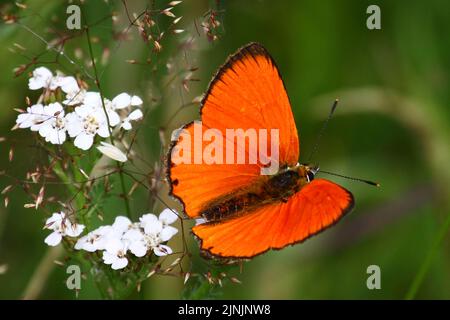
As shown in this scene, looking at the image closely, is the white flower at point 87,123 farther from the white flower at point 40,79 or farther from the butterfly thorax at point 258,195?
the butterfly thorax at point 258,195

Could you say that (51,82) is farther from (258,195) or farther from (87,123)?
(258,195)

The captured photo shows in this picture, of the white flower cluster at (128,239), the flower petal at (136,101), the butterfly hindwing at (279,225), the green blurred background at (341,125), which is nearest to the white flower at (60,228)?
the white flower cluster at (128,239)

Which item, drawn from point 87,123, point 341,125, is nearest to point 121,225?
point 87,123

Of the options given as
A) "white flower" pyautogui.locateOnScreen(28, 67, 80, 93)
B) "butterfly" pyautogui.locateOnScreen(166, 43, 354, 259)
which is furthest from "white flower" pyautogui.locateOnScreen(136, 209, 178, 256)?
"white flower" pyautogui.locateOnScreen(28, 67, 80, 93)

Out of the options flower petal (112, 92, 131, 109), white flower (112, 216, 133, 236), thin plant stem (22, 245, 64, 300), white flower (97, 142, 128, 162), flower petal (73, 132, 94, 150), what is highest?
flower petal (112, 92, 131, 109)

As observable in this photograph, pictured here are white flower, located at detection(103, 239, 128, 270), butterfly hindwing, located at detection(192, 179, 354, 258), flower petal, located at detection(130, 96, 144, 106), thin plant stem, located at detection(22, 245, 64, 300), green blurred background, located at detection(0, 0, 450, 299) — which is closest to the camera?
butterfly hindwing, located at detection(192, 179, 354, 258)

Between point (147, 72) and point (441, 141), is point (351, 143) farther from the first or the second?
point (147, 72)

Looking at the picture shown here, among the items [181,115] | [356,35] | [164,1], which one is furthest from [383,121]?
[164,1]

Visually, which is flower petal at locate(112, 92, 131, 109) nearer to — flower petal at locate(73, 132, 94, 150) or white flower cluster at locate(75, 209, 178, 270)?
flower petal at locate(73, 132, 94, 150)
